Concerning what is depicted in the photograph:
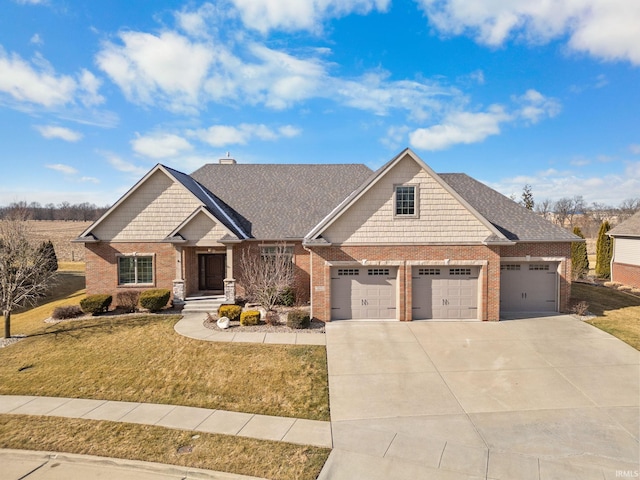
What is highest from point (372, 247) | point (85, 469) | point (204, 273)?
point (372, 247)

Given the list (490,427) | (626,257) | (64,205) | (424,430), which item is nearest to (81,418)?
(424,430)

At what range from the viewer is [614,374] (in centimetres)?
1092

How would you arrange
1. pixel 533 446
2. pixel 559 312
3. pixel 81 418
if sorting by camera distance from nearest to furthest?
1. pixel 533 446
2. pixel 81 418
3. pixel 559 312

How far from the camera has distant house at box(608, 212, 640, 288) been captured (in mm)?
25875

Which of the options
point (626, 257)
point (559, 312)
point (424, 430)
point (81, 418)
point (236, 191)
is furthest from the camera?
point (626, 257)

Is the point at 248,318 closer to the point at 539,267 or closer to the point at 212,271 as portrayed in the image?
the point at 212,271

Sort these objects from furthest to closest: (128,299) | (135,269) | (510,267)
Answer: (135,269)
(128,299)
(510,267)

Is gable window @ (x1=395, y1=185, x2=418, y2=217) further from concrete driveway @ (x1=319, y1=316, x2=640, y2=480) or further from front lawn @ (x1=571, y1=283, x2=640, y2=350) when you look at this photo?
front lawn @ (x1=571, y1=283, x2=640, y2=350)

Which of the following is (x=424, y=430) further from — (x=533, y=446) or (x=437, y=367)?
(x=437, y=367)

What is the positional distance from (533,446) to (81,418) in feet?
37.0

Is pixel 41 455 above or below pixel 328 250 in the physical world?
below

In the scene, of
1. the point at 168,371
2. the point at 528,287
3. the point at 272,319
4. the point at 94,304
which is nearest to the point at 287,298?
the point at 272,319

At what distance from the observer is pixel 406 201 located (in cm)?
1616

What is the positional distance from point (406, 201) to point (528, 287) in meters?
8.02
